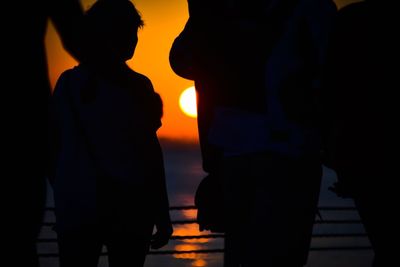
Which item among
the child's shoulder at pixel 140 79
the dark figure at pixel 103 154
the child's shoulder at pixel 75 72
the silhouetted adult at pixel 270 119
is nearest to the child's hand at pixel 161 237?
the dark figure at pixel 103 154

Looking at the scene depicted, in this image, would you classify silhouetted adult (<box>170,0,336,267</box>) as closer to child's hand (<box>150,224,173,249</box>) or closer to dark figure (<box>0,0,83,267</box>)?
child's hand (<box>150,224,173,249</box>)

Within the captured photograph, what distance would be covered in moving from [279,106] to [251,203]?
412 millimetres

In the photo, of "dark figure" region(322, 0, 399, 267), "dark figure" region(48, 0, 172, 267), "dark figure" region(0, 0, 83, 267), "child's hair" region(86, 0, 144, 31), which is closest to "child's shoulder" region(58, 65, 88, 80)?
"dark figure" region(48, 0, 172, 267)

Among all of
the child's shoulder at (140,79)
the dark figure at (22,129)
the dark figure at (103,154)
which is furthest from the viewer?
the child's shoulder at (140,79)

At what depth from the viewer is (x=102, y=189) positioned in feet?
7.36

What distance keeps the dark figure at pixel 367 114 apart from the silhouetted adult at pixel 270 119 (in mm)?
79

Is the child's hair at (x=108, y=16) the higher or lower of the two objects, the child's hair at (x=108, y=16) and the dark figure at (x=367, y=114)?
the higher

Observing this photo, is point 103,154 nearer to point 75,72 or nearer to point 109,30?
point 75,72

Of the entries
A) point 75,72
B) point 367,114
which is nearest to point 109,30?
point 75,72

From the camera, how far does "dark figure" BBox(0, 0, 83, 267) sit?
1824 millimetres

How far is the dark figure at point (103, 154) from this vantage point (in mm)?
2234

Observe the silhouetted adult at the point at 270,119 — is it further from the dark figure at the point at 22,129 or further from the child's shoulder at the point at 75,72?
the dark figure at the point at 22,129

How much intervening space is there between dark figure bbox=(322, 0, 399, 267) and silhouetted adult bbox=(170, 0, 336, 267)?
79 millimetres

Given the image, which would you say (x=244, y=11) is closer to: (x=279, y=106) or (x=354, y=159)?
(x=279, y=106)
